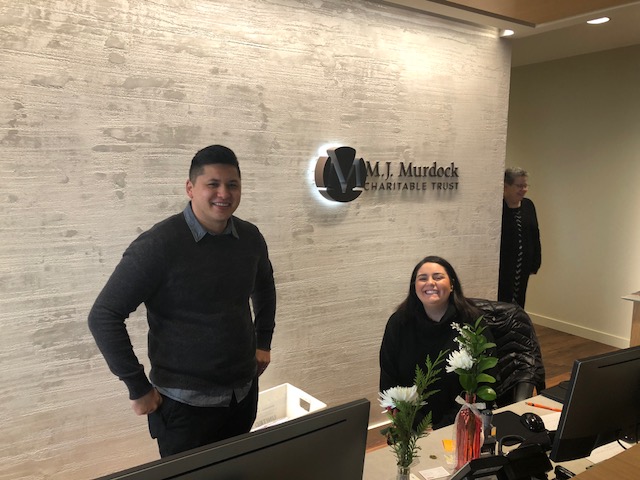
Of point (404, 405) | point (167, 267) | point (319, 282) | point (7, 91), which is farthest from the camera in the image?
point (319, 282)

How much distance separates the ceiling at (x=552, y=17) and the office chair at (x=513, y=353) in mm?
2001

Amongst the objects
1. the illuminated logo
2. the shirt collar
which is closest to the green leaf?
the shirt collar

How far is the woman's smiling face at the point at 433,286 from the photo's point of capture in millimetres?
2443

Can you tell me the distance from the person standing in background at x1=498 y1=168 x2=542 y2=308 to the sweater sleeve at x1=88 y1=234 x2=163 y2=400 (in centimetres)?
341

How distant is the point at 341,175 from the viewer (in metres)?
3.27

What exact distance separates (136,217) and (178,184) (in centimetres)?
27

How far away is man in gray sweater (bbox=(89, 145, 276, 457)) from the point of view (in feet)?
6.27

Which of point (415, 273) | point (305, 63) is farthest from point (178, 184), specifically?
point (415, 273)

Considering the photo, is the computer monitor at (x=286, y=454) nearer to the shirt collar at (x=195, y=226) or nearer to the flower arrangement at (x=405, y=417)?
the flower arrangement at (x=405, y=417)

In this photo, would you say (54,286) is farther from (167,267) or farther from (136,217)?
(167,267)

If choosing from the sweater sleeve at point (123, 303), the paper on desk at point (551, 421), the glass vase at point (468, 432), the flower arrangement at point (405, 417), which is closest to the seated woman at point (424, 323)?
the paper on desk at point (551, 421)

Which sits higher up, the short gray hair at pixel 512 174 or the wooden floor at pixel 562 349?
the short gray hair at pixel 512 174

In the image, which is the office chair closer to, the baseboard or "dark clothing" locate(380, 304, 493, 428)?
"dark clothing" locate(380, 304, 493, 428)

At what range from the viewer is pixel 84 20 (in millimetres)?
2375
